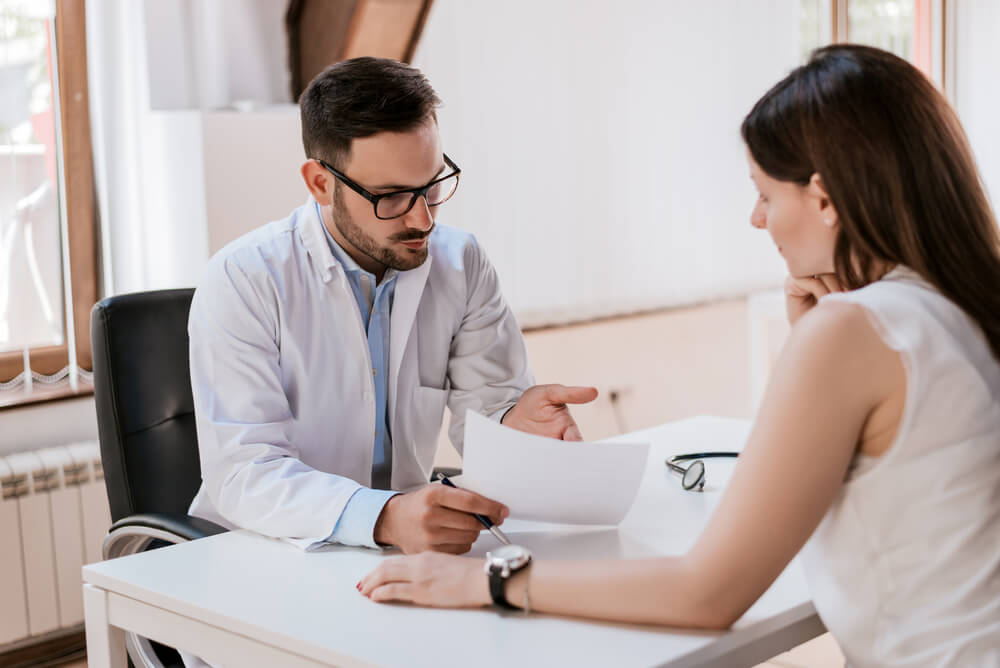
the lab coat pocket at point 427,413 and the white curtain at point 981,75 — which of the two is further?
the white curtain at point 981,75

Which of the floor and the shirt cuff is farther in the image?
the floor

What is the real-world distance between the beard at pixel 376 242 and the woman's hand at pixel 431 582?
0.71 m

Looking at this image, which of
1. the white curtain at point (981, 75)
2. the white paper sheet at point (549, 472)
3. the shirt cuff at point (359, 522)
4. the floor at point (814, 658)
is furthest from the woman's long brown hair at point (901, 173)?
the white curtain at point (981, 75)

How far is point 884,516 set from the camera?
1.12 meters

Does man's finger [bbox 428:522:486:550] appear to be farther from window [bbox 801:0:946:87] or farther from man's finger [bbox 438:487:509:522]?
window [bbox 801:0:946:87]

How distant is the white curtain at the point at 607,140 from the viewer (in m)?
3.53

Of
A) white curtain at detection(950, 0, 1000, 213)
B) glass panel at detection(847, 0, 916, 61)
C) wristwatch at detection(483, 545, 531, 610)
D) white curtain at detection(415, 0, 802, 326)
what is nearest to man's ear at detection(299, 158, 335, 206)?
wristwatch at detection(483, 545, 531, 610)

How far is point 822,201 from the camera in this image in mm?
1216

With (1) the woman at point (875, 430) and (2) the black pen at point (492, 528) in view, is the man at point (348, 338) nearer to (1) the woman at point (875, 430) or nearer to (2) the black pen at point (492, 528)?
(2) the black pen at point (492, 528)

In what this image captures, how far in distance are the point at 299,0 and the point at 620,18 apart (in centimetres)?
130

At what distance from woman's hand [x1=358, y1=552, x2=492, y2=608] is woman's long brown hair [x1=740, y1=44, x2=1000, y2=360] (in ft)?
1.91

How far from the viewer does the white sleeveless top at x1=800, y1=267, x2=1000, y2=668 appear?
1102 millimetres

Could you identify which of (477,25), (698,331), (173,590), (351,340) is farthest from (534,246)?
(173,590)

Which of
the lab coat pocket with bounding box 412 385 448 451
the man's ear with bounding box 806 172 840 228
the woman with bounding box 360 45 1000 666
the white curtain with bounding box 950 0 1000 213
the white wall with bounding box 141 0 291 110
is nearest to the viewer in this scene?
the woman with bounding box 360 45 1000 666
